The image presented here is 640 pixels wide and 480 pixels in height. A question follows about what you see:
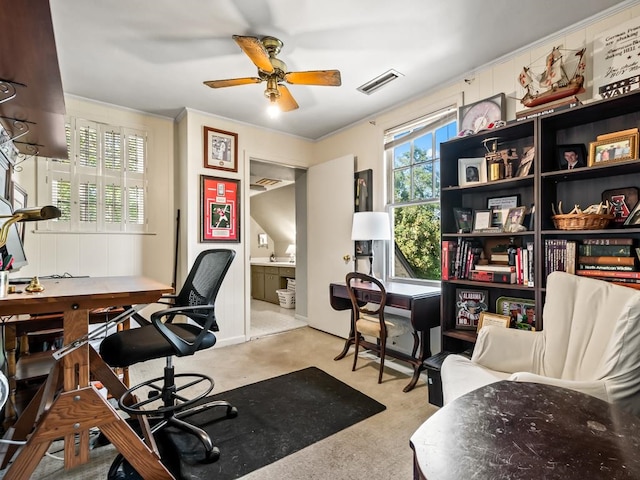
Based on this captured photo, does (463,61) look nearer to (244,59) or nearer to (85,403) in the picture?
(244,59)

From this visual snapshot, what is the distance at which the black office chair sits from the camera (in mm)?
1581

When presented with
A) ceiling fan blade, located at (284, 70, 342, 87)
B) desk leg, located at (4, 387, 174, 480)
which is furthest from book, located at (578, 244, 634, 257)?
desk leg, located at (4, 387, 174, 480)

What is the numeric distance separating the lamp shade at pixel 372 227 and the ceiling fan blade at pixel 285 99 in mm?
1182

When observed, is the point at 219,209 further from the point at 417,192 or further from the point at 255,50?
the point at 417,192

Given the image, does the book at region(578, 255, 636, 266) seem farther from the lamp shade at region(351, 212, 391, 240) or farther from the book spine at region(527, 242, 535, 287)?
the lamp shade at region(351, 212, 391, 240)

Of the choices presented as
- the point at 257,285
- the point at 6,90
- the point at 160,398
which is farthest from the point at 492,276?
the point at 257,285

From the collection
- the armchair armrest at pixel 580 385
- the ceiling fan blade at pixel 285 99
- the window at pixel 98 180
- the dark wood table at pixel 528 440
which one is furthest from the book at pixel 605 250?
the window at pixel 98 180

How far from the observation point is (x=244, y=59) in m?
2.43

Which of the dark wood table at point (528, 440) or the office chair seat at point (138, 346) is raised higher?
the dark wood table at point (528, 440)

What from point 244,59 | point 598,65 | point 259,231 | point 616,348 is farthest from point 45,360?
point 259,231

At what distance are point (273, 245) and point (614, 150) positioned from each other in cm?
613

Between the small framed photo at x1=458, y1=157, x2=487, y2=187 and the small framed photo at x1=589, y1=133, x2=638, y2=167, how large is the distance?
62cm

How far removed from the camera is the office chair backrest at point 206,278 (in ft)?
6.09

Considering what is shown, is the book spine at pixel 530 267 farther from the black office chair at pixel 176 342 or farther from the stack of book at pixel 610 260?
the black office chair at pixel 176 342
